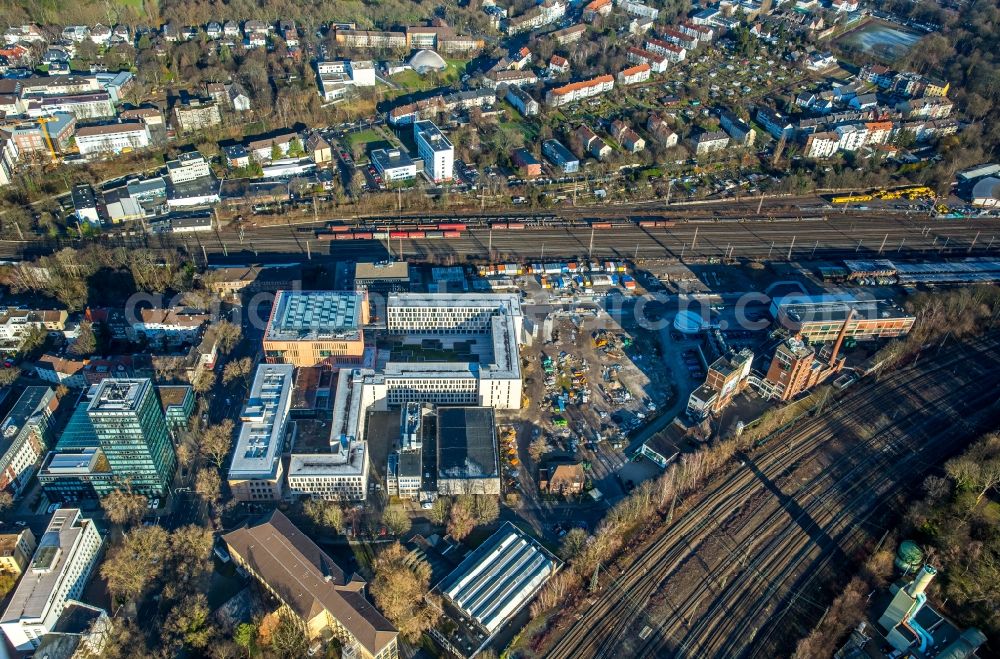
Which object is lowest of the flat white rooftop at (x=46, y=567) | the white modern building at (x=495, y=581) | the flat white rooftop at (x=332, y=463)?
the white modern building at (x=495, y=581)

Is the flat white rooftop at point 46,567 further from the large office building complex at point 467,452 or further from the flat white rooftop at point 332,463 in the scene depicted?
the large office building complex at point 467,452

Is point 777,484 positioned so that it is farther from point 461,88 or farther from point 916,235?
point 461,88

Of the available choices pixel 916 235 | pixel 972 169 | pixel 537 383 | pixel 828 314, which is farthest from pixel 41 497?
pixel 972 169

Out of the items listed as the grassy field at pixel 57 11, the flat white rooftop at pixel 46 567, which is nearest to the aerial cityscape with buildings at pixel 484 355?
the flat white rooftop at pixel 46 567

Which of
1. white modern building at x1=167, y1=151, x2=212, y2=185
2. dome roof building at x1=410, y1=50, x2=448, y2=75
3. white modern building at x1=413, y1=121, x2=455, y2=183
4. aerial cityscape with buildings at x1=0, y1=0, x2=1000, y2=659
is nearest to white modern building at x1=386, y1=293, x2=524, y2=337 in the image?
aerial cityscape with buildings at x1=0, y1=0, x2=1000, y2=659

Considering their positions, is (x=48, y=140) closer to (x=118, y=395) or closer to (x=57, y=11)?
(x=57, y=11)

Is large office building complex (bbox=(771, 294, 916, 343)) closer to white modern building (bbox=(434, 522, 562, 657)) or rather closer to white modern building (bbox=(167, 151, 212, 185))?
white modern building (bbox=(434, 522, 562, 657))
